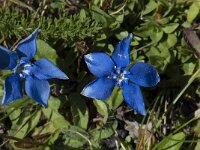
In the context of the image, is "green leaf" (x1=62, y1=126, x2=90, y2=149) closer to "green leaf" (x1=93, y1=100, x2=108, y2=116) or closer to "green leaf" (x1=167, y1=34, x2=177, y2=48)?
"green leaf" (x1=93, y1=100, x2=108, y2=116)

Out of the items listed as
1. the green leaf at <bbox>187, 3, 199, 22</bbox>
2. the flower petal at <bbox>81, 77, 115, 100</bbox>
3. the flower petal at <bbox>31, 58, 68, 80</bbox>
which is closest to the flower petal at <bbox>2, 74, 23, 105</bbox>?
Answer: the flower petal at <bbox>31, 58, 68, 80</bbox>

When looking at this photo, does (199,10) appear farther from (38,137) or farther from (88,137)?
(38,137)

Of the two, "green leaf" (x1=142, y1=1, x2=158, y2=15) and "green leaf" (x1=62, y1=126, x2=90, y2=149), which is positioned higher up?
"green leaf" (x1=142, y1=1, x2=158, y2=15)

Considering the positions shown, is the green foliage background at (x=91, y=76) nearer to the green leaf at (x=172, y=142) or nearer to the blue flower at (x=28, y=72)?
the green leaf at (x=172, y=142)

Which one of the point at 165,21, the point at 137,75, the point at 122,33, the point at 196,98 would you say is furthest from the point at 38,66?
the point at 196,98

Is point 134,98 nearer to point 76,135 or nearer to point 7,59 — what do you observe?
point 76,135

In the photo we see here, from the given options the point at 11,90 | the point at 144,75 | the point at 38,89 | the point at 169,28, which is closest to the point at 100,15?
the point at 169,28
